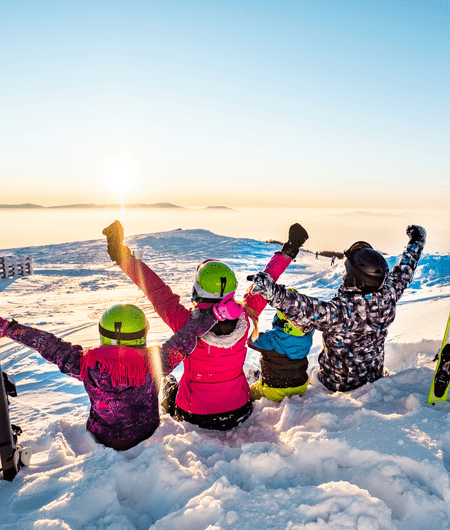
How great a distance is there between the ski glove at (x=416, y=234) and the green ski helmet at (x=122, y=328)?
2.99 metres

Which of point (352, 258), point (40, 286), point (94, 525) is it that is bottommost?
point (40, 286)

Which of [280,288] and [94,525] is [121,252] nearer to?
[280,288]

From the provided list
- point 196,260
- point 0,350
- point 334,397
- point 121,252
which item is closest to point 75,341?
point 0,350

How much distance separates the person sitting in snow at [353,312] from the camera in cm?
267

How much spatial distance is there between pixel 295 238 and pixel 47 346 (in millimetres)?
2326

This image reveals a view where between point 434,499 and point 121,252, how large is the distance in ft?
9.04

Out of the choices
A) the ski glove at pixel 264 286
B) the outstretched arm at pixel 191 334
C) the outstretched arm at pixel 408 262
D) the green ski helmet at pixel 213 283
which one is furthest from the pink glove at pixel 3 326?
the outstretched arm at pixel 408 262

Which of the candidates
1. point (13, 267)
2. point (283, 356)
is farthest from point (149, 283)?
point (13, 267)

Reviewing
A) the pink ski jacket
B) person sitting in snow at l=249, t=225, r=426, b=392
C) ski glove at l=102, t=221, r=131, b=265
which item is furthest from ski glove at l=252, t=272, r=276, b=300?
ski glove at l=102, t=221, r=131, b=265

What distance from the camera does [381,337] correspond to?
10.1ft

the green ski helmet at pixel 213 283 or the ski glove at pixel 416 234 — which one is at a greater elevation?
the ski glove at pixel 416 234

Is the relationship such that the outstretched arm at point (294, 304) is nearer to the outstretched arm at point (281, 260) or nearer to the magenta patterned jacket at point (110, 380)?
the outstretched arm at point (281, 260)

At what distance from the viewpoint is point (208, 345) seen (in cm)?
284

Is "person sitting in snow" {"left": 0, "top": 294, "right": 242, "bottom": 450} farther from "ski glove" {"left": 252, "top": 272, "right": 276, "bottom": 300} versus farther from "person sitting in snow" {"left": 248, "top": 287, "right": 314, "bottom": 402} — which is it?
"person sitting in snow" {"left": 248, "top": 287, "right": 314, "bottom": 402}
